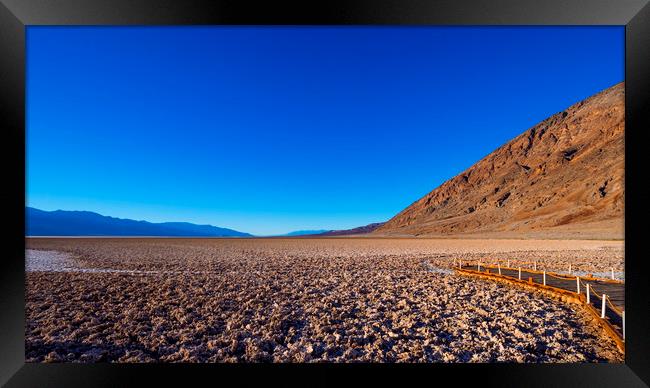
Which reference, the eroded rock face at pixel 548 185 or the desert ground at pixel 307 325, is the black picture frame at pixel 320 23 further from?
the eroded rock face at pixel 548 185

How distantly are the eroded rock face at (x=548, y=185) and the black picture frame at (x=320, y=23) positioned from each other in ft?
169

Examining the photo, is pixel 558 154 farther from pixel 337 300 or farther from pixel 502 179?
pixel 337 300

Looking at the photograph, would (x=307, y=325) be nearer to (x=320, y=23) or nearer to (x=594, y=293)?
(x=320, y=23)

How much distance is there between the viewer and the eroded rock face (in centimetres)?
5562

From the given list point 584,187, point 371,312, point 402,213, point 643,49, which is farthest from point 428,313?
point 402,213

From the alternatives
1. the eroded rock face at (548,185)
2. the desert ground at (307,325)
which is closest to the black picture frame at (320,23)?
the desert ground at (307,325)

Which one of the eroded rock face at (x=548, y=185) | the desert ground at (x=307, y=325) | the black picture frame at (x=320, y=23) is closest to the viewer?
the black picture frame at (x=320, y=23)

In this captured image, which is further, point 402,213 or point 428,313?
point 402,213

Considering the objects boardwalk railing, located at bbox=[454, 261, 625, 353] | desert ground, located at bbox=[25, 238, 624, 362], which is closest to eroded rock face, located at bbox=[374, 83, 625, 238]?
boardwalk railing, located at bbox=[454, 261, 625, 353]

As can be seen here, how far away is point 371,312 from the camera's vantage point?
735 centimetres

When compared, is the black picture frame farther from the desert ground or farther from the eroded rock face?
the eroded rock face

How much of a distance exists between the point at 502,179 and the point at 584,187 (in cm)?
2706

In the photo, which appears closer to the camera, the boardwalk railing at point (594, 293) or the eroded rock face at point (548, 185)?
the boardwalk railing at point (594, 293)

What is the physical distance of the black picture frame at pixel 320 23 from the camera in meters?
3.18
